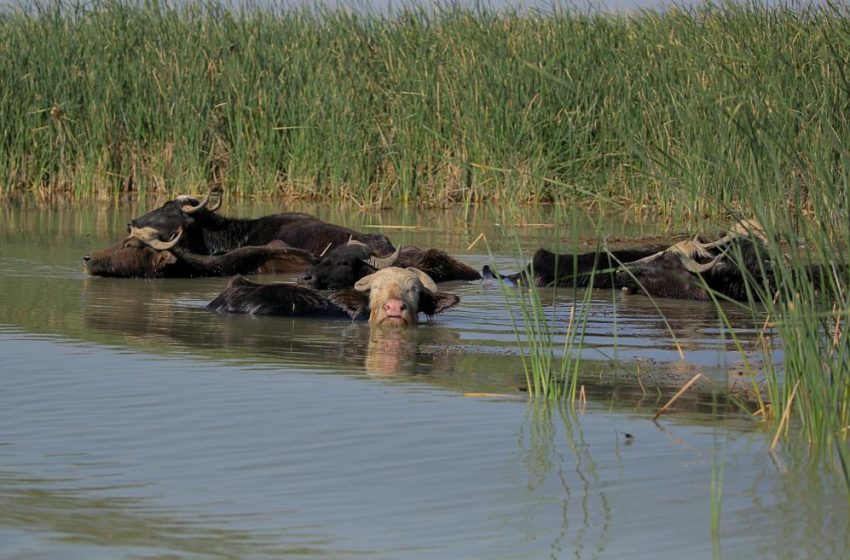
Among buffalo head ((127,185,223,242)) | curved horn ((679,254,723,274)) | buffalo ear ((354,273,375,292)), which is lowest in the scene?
buffalo ear ((354,273,375,292))

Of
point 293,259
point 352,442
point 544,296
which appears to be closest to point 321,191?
point 293,259

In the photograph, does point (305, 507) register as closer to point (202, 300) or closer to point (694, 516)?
point (694, 516)

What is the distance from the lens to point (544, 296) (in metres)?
10.8

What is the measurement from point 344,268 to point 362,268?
16cm

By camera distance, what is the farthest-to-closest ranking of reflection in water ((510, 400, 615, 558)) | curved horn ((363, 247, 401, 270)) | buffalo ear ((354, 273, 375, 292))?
1. curved horn ((363, 247, 401, 270))
2. buffalo ear ((354, 273, 375, 292))
3. reflection in water ((510, 400, 615, 558))

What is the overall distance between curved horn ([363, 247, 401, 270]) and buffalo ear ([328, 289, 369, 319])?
49.8 inches

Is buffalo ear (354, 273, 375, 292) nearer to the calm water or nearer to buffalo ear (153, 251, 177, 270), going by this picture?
the calm water

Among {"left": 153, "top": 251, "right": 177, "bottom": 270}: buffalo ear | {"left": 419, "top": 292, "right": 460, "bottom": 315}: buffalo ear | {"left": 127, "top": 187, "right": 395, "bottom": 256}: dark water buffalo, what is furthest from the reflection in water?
{"left": 127, "top": 187, "right": 395, "bottom": 256}: dark water buffalo

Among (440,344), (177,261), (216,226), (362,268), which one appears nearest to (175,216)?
(216,226)

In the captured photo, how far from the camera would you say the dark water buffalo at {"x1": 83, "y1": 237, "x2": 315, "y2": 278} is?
11.8 metres

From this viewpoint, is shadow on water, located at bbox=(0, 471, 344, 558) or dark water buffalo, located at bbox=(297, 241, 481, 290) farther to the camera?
dark water buffalo, located at bbox=(297, 241, 481, 290)

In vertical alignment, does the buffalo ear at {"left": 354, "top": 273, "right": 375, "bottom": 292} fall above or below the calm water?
above

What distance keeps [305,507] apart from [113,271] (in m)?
7.66

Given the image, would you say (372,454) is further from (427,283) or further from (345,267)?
(345,267)
